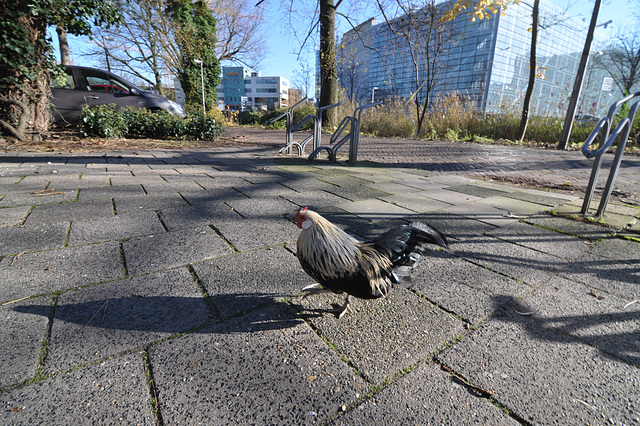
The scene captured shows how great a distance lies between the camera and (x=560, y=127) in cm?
1128

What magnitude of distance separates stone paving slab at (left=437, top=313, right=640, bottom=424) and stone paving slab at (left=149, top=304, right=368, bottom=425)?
0.51 m

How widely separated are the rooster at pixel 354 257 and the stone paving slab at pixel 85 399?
823mm

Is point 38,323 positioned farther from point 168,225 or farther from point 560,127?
point 560,127

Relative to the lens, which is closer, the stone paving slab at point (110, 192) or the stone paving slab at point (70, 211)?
the stone paving slab at point (70, 211)

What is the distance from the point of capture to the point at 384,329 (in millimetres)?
1433

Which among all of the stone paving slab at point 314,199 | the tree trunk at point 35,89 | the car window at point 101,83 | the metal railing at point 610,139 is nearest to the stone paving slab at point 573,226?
the metal railing at point 610,139

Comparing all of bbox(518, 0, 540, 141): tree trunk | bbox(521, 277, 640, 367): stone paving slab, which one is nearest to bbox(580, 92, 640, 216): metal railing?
bbox(521, 277, 640, 367): stone paving slab

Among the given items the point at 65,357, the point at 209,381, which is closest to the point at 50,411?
the point at 65,357

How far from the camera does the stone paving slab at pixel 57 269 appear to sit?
1.60 meters

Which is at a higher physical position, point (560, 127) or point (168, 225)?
point (560, 127)

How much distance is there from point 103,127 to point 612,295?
9.28 meters

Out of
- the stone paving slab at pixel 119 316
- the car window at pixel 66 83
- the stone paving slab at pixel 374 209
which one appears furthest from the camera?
the car window at pixel 66 83

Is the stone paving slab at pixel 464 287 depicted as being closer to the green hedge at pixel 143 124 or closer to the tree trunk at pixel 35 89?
the green hedge at pixel 143 124

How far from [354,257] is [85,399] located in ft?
3.82
